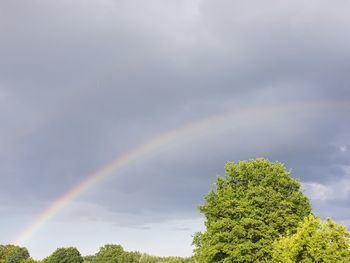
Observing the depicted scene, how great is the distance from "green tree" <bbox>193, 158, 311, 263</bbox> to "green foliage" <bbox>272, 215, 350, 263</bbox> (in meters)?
13.0

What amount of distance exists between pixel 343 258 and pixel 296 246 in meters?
4.76

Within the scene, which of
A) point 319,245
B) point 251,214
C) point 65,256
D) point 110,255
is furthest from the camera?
point 110,255

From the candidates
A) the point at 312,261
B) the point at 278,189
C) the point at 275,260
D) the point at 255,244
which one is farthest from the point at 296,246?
the point at 278,189

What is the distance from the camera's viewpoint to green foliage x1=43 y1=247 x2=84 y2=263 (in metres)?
184

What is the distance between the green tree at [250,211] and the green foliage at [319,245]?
1296cm

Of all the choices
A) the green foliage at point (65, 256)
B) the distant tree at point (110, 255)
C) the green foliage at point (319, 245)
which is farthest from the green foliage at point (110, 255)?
the green foliage at point (319, 245)

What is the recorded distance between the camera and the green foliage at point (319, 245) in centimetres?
4356

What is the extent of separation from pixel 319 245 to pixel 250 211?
17133 millimetres

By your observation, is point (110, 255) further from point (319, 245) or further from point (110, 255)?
point (319, 245)

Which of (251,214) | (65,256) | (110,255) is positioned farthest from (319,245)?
(110,255)

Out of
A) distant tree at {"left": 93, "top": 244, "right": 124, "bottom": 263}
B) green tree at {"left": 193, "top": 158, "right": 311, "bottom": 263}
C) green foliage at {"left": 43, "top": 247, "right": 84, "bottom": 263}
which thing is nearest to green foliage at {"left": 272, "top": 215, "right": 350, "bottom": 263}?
green tree at {"left": 193, "top": 158, "right": 311, "bottom": 263}

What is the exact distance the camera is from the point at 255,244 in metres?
58.7

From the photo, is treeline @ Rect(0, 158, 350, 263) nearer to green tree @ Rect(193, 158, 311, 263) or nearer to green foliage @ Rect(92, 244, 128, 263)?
green tree @ Rect(193, 158, 311, 263)

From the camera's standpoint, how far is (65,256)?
18625 centimetres
